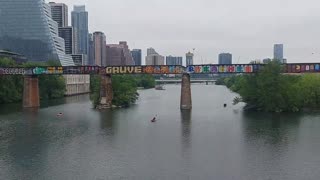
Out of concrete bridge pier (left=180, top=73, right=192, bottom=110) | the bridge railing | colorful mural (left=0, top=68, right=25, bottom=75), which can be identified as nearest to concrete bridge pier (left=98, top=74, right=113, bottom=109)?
the bridge railing

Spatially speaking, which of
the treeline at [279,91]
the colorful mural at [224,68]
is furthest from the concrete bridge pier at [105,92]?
the treeline at [279,91]

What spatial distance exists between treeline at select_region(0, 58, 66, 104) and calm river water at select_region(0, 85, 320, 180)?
38.4 m

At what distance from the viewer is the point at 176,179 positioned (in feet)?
127

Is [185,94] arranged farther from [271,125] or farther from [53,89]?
[53,89]

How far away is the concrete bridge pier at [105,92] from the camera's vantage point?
102000mm

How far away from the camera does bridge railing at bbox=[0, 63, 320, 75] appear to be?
315 feet

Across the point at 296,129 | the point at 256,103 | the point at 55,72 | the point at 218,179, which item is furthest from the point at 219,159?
the point at 55,72

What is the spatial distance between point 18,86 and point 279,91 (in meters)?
73.2

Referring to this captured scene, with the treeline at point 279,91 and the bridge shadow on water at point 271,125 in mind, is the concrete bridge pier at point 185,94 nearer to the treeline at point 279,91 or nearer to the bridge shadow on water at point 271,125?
the treeline at point 279,91

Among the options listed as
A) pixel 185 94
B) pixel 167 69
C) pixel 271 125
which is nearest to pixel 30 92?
pixel 167 69

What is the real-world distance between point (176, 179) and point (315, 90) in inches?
2584

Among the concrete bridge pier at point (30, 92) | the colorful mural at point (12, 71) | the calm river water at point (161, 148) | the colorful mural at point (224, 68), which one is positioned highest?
the colorful mural at point (224, 68)

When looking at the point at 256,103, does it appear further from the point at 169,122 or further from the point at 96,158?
the point at 96,158

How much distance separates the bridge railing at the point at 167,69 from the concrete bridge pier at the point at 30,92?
1.96 m
